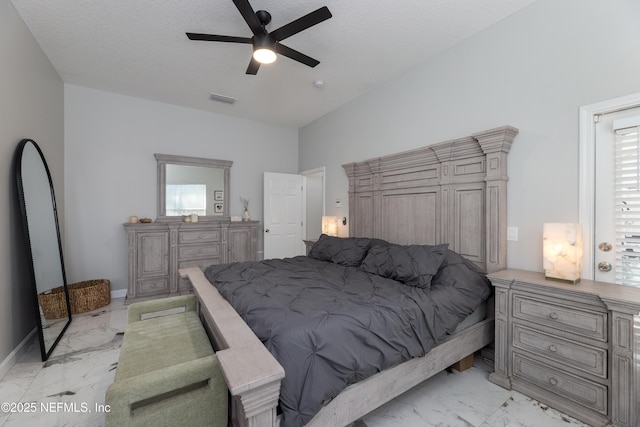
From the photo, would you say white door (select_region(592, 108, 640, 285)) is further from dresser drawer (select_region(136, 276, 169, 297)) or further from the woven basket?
dresser drawer (select_region(136, 276, 169, 297))

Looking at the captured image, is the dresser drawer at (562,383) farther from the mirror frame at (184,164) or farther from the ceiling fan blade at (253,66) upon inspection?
the mirror frame at (184,164)

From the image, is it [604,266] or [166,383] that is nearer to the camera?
[166,383]

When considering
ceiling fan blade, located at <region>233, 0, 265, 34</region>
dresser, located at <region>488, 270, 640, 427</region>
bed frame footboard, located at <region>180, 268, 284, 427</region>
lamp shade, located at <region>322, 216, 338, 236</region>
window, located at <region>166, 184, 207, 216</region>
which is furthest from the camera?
window, located at <region>166, 184, 207, 216</region>

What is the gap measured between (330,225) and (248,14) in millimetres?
3028

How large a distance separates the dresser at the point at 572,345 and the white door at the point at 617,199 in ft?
0.57

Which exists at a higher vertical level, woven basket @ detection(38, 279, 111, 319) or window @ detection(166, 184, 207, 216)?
window @ detection(166, 184, 207, 216)

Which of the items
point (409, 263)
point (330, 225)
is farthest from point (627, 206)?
point (330, 225)

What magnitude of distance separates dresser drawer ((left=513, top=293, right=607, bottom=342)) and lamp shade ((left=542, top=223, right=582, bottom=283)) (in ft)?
0.79

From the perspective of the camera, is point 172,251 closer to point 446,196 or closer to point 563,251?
point 446,196

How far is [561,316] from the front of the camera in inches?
72.8

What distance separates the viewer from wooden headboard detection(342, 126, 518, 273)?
2.46 metres

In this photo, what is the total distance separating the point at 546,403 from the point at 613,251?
1.15 m

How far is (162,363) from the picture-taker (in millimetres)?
1583

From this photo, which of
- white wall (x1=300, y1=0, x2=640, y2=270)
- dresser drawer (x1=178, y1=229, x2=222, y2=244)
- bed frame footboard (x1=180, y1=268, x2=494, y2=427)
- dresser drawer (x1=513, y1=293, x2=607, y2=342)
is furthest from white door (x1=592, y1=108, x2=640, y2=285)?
dresser drawer (x1=178, y1=229, x2=222, y2=244)
